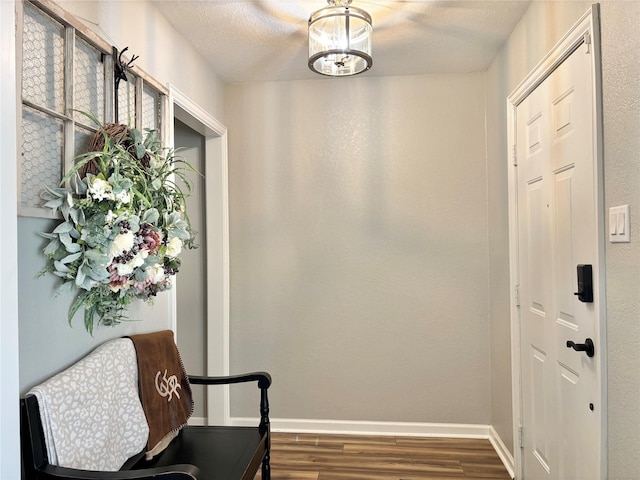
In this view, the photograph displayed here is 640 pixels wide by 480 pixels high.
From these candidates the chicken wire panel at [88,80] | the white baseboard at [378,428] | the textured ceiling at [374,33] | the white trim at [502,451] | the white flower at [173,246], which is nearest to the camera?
the chicken wire panel at [88,80]

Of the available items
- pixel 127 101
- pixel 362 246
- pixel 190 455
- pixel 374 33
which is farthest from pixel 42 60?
pixel 362 246

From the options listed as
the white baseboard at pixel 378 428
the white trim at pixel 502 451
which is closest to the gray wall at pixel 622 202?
the white trim at pixel 502 451

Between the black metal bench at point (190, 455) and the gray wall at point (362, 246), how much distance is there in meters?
1.12

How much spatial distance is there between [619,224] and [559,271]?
0.55 meters

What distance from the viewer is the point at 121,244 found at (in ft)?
4.91

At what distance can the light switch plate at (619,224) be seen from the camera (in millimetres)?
1374

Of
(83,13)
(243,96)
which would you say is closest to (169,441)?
(83,13)

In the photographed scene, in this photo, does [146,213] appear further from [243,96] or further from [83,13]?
[243,96]

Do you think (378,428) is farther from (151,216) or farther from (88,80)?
(88,80)

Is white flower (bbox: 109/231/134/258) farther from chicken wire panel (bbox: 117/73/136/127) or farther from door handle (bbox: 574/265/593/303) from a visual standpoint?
door handle (bbox: 574/265/593/303)

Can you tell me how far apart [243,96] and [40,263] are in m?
2.20

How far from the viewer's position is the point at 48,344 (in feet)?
4.65

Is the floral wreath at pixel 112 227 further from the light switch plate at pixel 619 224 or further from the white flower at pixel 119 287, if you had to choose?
the light switch plate at pixel 619 224

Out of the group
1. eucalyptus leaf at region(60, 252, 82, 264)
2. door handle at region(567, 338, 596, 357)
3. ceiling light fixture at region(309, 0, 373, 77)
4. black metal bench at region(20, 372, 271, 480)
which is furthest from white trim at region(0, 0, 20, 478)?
door handle at region(567, 338, 596, 357)
